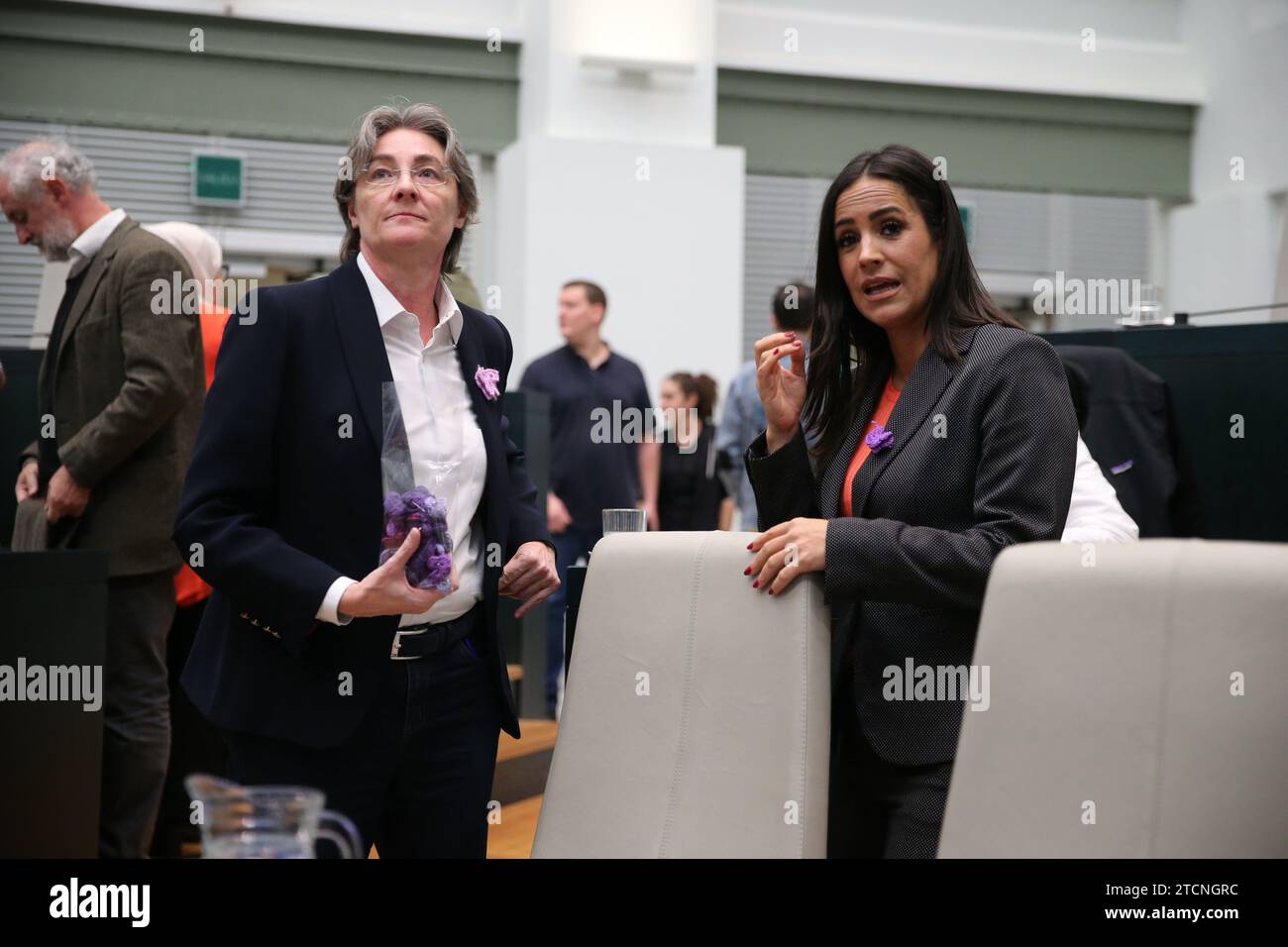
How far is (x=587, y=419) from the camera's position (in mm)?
5988

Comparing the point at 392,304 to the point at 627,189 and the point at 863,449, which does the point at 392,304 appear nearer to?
the point at 863,449

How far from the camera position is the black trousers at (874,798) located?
1.84 m

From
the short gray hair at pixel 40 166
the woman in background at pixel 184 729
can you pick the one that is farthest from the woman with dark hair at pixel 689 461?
the short gray hair at pixel 40 166

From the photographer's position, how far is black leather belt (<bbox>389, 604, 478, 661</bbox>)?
6.20 ft

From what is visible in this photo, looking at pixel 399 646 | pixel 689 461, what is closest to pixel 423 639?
pixel 399 646

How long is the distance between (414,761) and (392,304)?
2.10 ft

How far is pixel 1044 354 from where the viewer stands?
187cm

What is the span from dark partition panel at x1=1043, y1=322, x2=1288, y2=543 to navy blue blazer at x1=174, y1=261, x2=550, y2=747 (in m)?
2.87

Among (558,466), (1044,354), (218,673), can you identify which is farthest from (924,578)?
(558,466)

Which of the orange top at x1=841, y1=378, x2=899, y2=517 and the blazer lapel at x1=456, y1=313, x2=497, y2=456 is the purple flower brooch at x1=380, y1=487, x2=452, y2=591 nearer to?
the blazer lapel at x1=456, y1=313, x2=497, y2=456

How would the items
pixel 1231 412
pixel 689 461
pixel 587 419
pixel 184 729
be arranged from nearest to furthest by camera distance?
1. pixel 184 729
2. pixel 1231 412
3. pixel 587 419
4. pixel 689 461

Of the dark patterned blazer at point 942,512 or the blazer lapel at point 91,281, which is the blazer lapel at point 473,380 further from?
the blazer lapel at point 91,281
